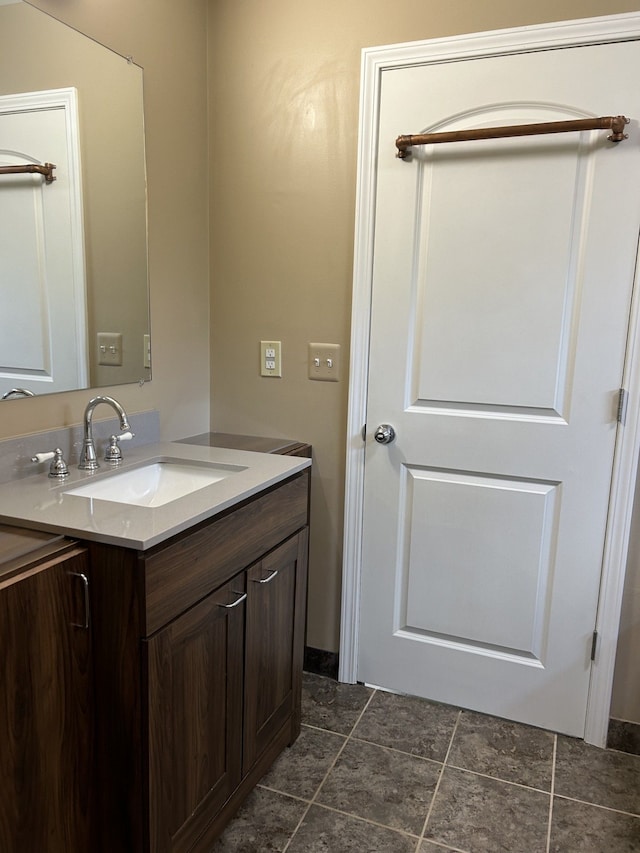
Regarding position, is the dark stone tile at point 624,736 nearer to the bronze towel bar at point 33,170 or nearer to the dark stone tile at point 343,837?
the dark stone tile at point 343,837

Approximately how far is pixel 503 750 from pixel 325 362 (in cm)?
137

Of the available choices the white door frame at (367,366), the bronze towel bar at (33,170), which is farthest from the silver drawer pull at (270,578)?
the bronze towel bar at (33,170)

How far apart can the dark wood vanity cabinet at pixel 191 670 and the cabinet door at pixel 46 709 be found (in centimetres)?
4

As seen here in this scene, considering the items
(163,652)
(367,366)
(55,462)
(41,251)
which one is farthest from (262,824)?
(41,251)

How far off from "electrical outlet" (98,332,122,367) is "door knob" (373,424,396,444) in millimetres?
853

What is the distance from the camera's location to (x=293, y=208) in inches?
82.4

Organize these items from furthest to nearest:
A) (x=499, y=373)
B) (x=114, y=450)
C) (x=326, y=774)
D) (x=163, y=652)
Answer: (x=499, y=373) < (x=326, y=774) < (x=114, y=450) < (x=163, y=652)

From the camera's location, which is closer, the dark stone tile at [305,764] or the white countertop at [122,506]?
the white countertop at [122,506]

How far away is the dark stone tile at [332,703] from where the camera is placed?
2018 mm

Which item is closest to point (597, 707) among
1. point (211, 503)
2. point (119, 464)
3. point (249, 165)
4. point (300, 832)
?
point (300, 832)

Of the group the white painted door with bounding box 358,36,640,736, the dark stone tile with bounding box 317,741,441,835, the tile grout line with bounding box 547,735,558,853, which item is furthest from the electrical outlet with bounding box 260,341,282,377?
the tile grout line with bounding box 547,735,558,853

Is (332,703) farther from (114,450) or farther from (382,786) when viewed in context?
(114,450)

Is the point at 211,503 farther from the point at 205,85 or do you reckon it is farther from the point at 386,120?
the point at 205,85

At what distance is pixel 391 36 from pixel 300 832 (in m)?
2.26
